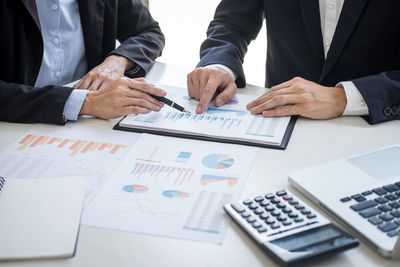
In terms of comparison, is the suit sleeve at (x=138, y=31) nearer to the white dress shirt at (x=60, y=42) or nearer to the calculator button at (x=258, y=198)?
the white dress shirt at (x=60, y=42)

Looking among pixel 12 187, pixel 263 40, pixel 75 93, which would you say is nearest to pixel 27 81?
pixel 75 93

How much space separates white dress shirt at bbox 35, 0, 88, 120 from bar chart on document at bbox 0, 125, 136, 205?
1.68 ft

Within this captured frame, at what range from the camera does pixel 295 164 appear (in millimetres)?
964

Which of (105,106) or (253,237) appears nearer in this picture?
(253,237)

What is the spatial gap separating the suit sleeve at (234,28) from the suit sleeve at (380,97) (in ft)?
1.47

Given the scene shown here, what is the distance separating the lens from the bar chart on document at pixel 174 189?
2.52 feet

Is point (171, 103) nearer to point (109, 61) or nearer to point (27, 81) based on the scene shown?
point (109, 61)

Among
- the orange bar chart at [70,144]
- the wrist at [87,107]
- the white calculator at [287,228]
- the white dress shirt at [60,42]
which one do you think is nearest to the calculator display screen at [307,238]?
the white calculator at [287,228]

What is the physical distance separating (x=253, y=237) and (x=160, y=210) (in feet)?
0.59

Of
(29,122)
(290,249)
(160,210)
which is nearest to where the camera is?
(290,249)

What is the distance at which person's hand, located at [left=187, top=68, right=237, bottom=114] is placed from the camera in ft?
4.12

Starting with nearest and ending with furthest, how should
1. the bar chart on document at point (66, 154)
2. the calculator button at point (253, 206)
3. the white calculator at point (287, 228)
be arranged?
the white calculator at point (287, 228), the calculator button at point (253, 206), the bar chart on document at point (66, 154)

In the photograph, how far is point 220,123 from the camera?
114 centimetres

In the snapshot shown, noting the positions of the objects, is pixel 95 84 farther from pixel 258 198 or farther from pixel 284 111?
pixel 258 198
